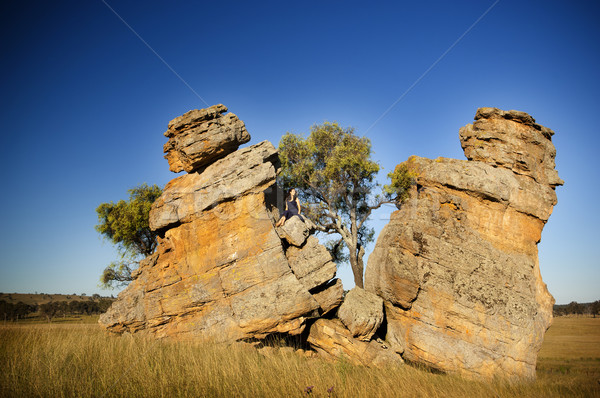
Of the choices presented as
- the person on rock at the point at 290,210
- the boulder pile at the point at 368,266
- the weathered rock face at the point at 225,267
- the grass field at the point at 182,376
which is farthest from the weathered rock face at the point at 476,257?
the person on rock at the point at 290,210

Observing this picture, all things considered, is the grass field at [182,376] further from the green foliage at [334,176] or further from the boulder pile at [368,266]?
the green foliage at [334,176]

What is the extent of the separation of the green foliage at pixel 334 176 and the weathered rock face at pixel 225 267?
9840 millimetres

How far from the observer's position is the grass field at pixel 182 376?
291 inches

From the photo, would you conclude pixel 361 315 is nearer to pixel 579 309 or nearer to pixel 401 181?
pixel 401 181

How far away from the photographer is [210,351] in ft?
34.8

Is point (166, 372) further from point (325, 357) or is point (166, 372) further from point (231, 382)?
point (325, 357)

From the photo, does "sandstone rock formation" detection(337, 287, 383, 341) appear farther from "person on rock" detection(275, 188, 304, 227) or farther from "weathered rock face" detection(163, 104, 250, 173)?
"weathered rock face" detection(163, 104, 250, 173)

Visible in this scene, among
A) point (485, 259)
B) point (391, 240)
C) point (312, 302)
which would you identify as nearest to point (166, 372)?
point (312, 302)

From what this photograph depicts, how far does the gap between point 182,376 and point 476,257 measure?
41.0ft

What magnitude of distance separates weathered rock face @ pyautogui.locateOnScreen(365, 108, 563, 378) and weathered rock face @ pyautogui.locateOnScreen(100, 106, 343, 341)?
11.2 feet

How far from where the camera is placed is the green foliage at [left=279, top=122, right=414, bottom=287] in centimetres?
2367

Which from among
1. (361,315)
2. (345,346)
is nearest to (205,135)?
(361,315)

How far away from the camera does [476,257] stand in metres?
14.3

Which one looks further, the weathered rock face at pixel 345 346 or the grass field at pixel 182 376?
the weathered rock face at pixel 345 346
